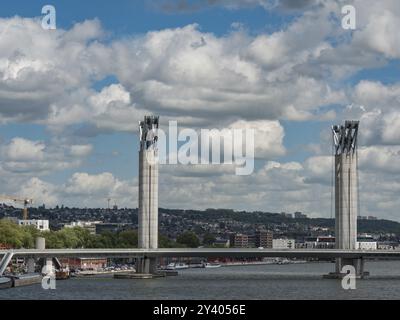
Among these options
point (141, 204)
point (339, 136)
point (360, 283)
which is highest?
point (339, 136)

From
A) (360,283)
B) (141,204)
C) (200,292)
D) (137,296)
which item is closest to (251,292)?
(200,292)

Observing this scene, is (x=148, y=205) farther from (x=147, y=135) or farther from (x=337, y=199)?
(x=337, y=199)

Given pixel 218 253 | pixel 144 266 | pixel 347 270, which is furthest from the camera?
pixel 144 266

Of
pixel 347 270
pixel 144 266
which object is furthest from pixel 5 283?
pixel 347 270

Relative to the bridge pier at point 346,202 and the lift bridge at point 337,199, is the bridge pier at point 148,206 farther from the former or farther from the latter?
the bridge pier at point 346,202

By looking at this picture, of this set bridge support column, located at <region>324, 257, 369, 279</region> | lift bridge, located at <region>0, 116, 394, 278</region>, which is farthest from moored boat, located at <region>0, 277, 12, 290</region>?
bridge support column, located at <region>324, 257, 369, 279</region>

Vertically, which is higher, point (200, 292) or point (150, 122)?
point (150, 122)

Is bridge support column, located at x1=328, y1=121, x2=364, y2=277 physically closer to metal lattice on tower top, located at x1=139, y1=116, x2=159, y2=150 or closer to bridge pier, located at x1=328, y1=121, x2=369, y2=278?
bridge pier, located at x1=328, y1=121, x2=369, y2=278

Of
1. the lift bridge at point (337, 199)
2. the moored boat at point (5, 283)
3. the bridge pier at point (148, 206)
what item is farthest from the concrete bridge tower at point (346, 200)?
the moored boat at point (5, 283)

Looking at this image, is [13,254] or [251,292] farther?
[13,254]
